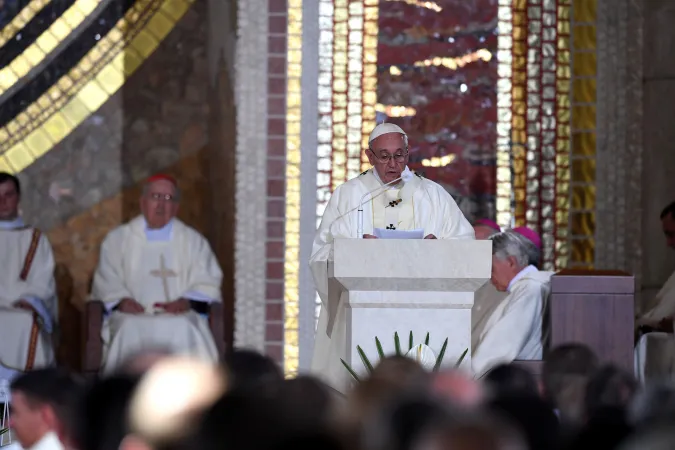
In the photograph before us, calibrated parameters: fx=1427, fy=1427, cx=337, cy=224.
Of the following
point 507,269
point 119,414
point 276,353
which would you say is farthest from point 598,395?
point 276,353

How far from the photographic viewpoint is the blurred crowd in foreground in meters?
2.81

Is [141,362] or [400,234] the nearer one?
[141,362]

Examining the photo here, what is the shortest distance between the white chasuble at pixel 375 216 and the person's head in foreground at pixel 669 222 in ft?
6.30

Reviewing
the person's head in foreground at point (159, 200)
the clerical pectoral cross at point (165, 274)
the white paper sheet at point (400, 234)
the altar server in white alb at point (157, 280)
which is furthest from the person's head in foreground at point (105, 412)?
the person's head in foreground at point (159, 200)

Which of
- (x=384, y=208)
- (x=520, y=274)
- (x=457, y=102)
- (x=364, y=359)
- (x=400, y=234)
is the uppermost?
(x=457, y=102)

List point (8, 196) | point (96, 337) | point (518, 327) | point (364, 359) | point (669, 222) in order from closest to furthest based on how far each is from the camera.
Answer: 1. point (364, 359)
2. point (518, 327)
3. point (96, 337)
4. point (669, 222)
5. point (8, 196)

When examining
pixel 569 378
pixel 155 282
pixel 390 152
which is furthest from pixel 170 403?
pixel 155 282

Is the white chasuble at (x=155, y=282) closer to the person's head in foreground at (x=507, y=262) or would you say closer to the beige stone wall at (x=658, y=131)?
the person's head in foreground at (x=507, y=262)

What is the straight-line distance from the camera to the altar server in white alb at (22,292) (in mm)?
9406

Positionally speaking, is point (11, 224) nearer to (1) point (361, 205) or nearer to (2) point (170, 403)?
(1) point (361, 205)

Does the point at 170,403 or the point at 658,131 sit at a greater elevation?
the point at 658,131

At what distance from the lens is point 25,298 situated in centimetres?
960

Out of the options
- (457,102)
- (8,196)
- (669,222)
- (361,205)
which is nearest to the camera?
(361,205)

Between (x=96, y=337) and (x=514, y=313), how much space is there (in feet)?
9.73
